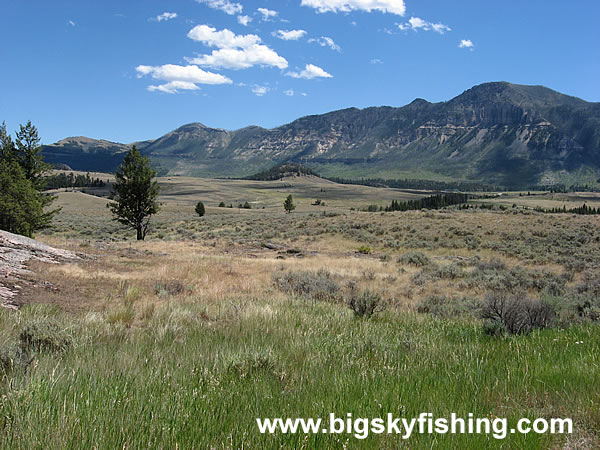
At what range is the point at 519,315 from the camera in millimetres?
6539

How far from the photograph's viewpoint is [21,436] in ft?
7.19

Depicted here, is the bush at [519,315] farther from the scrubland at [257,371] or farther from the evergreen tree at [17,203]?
the evergreen tree at [17,203]

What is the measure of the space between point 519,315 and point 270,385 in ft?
17.1

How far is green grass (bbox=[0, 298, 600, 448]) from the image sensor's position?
2.38m

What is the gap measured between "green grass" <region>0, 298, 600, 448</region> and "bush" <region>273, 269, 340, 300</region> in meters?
6.57

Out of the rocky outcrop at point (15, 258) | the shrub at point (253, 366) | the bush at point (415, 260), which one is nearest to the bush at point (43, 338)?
the shrub at point (253, 366)

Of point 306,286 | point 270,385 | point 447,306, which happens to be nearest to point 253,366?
point 270,385

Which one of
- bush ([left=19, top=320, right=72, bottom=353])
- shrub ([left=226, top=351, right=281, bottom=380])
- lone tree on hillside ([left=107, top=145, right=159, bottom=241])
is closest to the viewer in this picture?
shrub ([left=226, top=351, right=281, bottom=380])

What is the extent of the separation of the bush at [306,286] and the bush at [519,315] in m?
5.43

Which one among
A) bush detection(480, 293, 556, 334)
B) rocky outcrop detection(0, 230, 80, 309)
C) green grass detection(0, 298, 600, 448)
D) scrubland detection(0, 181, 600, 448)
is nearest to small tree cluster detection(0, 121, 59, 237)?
rocky outcrop detection(0, 230, 80, 309)

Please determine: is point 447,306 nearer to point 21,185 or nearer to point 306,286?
point 306,286

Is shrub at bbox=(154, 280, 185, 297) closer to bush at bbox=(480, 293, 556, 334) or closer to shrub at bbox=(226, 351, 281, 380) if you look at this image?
shrub at bbox=(226, 351, 281, 380)

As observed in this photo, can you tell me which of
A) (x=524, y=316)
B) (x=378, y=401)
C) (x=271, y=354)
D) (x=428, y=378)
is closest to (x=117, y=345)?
(x=271, y=354)

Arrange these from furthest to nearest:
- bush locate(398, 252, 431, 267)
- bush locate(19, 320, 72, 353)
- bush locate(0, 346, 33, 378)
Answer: bush locate(398, 252, 431, 267) < bush locate(19, 320, 72, 353) < bush locate(0, 346, 33, 378)
